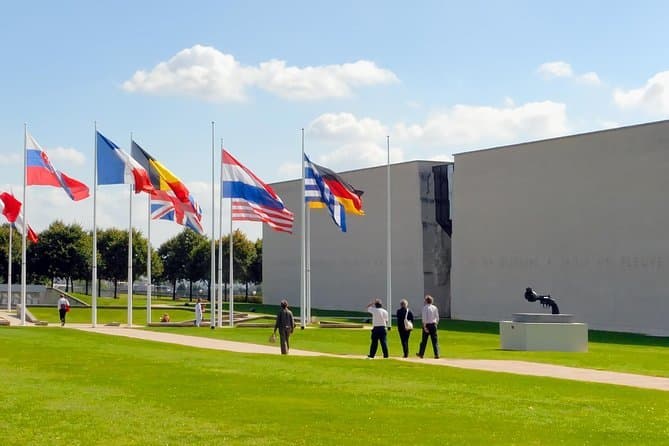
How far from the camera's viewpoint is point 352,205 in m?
47.1

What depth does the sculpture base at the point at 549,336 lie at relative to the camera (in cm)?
3566

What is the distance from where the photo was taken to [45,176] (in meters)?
46.5

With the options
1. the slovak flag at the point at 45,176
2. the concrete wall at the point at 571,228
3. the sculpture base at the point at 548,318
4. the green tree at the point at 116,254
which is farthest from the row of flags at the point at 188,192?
the green tree at the point at 116,254

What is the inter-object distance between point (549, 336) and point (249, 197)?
16044mm

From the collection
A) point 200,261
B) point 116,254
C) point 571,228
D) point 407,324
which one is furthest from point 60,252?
point 407,324

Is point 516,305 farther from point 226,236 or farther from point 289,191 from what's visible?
point 226,236

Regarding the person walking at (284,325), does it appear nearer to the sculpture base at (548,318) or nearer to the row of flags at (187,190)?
the sculpture base at (548,318)

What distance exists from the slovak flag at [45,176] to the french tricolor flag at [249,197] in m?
6.03

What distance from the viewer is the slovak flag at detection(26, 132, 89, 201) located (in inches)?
1780

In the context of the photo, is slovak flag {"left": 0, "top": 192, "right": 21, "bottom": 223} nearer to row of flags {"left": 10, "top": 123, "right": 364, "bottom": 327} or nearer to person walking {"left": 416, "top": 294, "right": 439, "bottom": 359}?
row of flags {"left": 10, "top": 123, "right": 364, "bottom": 327}

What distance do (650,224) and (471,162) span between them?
1574 cm

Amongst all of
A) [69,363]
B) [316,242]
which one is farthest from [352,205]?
[316,242]

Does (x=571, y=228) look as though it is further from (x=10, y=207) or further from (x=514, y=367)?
(x=514, y=367)

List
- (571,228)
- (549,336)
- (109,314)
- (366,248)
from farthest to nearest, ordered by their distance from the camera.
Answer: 1. (366,248)
2. (109,314)
3. (571,228)
4. (549,336)
